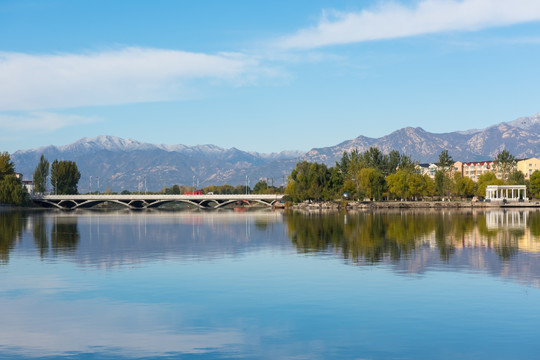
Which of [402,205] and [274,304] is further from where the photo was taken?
[402,205]

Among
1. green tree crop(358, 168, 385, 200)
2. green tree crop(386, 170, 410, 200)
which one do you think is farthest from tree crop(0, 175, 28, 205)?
green tree crop(386, 170, 410, 200)

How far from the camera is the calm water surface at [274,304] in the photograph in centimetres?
1808

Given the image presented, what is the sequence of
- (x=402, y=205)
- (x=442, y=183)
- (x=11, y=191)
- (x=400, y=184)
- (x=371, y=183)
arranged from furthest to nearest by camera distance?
Result: (x=442, y=183) → (x=400, y=184) → (x=371, y=183) → (x=402, y=205) → (x=11, y=191)

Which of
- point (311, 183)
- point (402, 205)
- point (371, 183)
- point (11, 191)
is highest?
point (311, 183)

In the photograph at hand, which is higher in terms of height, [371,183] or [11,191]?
[371,183]

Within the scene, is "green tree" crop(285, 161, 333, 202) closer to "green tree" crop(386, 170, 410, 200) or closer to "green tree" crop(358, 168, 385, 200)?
"green tree" crop(358, 168, 385, 200)

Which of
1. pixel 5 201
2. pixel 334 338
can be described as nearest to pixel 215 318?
pixel 334 338

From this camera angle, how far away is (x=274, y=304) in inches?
968

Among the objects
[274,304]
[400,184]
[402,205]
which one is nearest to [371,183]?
[400,184]

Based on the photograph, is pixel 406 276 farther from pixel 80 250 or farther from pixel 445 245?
pixel 80 250

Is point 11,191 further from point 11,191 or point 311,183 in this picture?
point 311,183

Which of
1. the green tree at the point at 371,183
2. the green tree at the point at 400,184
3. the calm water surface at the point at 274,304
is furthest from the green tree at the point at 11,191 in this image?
the calm water surface at the point at 274,304

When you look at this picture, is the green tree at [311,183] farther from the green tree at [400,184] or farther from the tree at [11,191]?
the tree at [11,191]

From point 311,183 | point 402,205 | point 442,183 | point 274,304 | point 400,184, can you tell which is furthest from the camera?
point 442,183
